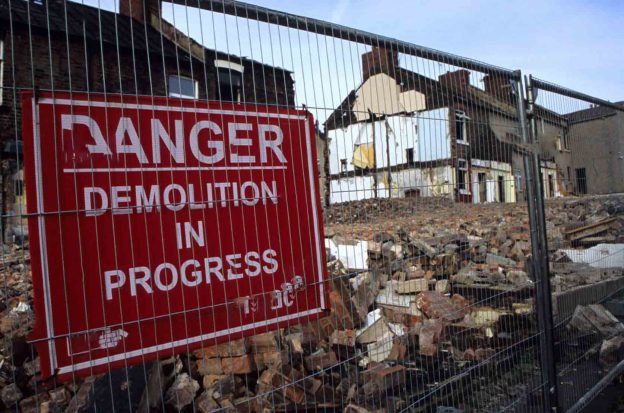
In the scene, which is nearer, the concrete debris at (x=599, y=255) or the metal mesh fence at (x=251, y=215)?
the metal mesh fence at (x=251, y=215)

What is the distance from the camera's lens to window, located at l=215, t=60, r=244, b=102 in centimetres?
235

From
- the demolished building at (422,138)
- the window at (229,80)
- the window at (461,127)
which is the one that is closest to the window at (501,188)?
the demolished building at (422,138)

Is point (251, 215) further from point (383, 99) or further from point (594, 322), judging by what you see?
point (594, 322)

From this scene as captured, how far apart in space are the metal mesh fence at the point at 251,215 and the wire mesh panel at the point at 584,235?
6 centimetres

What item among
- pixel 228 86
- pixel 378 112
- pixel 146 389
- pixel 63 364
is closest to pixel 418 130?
pixel 378 112

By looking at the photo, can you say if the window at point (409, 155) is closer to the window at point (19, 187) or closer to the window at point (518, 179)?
the window at point (518, 179)

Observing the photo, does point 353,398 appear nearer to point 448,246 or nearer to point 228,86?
point 448,246

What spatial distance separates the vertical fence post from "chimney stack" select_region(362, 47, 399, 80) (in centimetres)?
141

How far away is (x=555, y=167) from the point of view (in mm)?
4422

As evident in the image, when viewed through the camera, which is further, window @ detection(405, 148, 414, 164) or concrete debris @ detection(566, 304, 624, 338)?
concrete debris @ detection(566, 304, 624, 338)

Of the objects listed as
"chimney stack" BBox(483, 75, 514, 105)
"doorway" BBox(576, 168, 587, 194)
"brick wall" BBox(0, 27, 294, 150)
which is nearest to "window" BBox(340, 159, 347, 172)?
"brick wall" BBox(0, 27, 294, 150)

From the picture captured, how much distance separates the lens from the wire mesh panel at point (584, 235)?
14.2ft

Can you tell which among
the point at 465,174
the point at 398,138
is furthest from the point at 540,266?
the point at 398,138

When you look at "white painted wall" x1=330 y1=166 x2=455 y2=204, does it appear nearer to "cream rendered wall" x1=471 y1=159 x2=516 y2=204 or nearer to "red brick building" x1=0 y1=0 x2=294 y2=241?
"cream rendered wall" x1=471 y1=159 x2=516 y2=204
